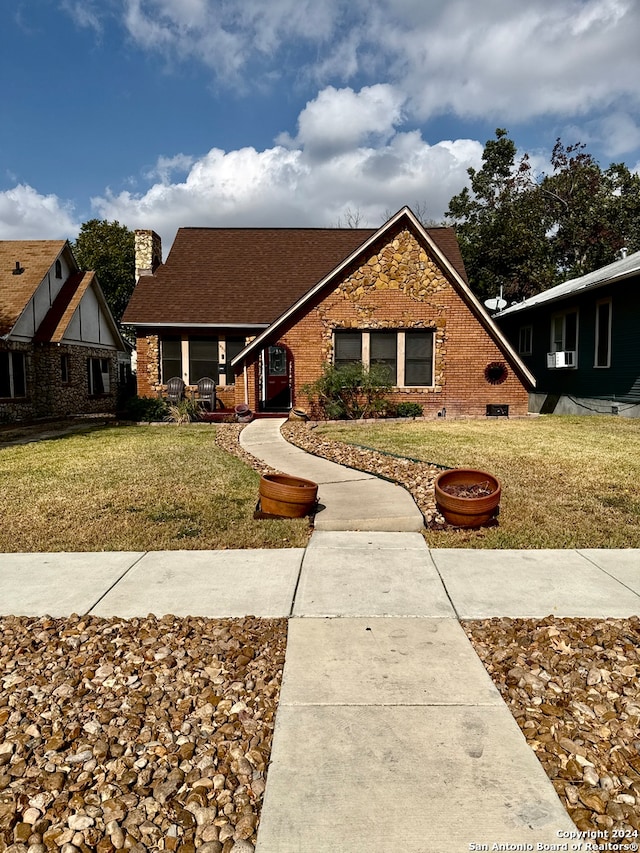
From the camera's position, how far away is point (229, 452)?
11.4 metres

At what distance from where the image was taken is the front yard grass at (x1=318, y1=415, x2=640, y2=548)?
5.90 meters

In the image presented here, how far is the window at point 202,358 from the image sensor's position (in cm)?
1978

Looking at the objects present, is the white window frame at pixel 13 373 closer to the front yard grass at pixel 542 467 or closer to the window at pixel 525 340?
the front yard grass at pixel 542 467

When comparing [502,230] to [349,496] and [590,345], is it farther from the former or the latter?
[349,496]

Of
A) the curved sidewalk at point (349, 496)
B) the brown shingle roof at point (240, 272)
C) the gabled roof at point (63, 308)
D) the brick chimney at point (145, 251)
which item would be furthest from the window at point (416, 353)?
the gabled roof at point (63, 308)

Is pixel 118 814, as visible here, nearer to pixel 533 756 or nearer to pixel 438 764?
pixel 438 764

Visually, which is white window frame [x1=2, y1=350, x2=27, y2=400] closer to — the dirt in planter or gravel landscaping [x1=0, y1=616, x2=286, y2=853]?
the dirt in planter

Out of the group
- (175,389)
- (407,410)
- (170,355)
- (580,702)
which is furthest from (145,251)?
(580,702)

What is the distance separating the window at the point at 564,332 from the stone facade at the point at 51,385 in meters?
18.4

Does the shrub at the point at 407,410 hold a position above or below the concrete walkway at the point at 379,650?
above

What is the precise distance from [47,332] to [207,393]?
23.5ft

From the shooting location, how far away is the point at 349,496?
24.0ft

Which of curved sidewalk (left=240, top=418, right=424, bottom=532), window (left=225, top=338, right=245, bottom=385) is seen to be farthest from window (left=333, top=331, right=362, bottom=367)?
curved sidewalk (left=240, top=418, right=424, bottom=532)

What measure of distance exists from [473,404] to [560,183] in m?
25.1
